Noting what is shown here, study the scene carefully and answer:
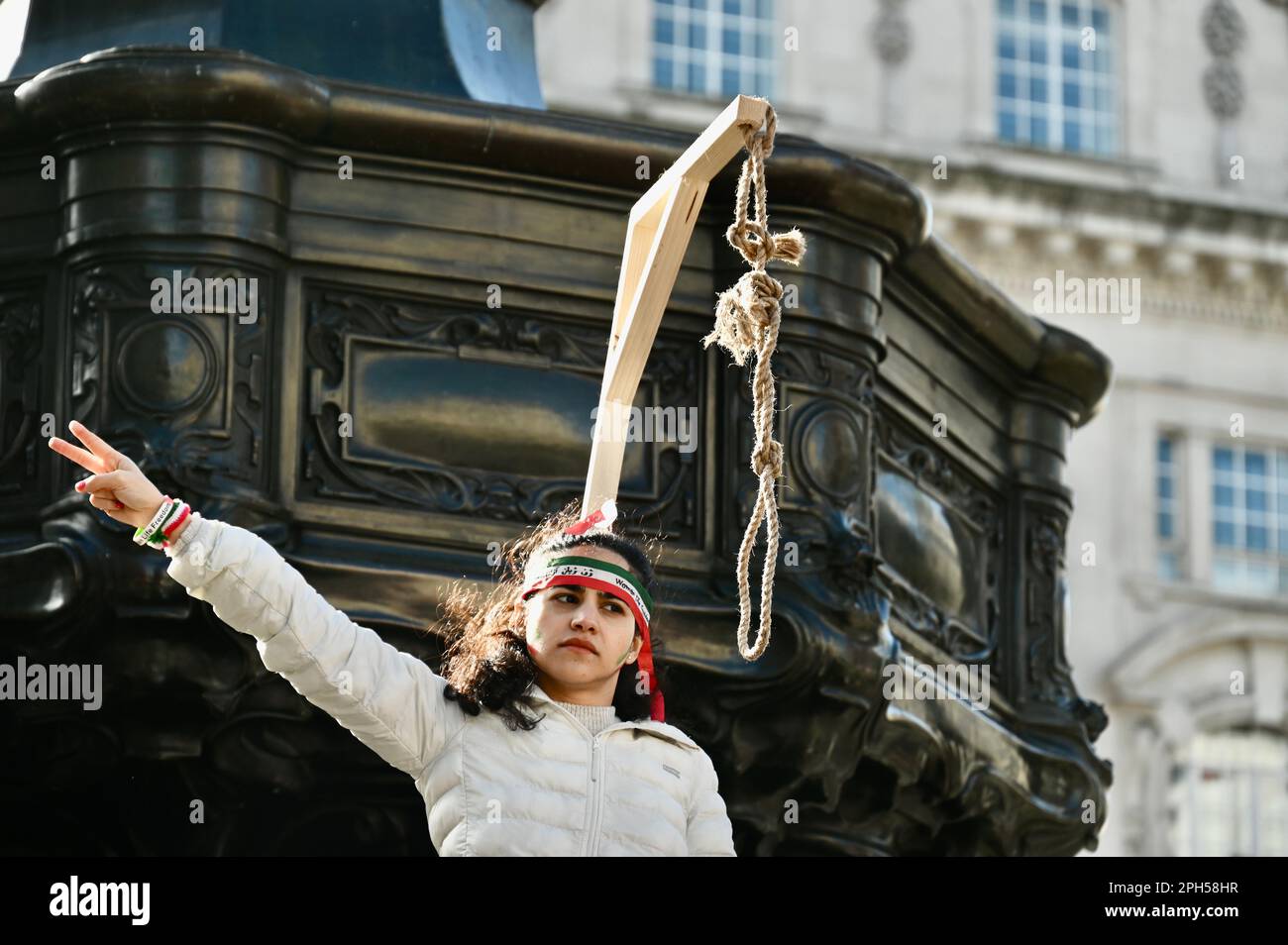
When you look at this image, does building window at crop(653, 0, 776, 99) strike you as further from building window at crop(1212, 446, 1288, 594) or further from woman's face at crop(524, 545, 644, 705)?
woman's face at crop(524, 545, 644, 705)

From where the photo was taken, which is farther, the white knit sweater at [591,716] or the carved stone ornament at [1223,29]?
the carved stone ornament at [1223,29]

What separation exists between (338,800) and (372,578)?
0.54 meters

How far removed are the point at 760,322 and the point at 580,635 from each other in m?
0.67

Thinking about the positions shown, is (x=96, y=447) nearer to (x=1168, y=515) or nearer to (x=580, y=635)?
(x=580, y=635)

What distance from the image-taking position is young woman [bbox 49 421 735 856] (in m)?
5.47

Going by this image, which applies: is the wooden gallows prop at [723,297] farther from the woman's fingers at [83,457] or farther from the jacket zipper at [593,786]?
the woman's fingers at [83,457]

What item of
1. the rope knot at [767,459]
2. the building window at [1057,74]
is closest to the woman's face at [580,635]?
the rope knot at [767,459]

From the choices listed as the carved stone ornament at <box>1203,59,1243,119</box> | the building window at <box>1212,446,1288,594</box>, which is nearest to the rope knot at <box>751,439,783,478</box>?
the building window at <box>1212,446,1288,594</box>

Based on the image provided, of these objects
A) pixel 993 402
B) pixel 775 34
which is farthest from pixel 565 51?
pixel 993 402

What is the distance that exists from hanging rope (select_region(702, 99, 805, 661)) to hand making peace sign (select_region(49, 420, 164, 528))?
3.62 ft

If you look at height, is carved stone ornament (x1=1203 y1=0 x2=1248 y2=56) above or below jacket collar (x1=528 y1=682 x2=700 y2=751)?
above

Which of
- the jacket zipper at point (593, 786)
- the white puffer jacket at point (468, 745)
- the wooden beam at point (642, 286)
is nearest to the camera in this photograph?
the white puffer jacket at point (468, 745)

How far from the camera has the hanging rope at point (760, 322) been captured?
19.0ft
